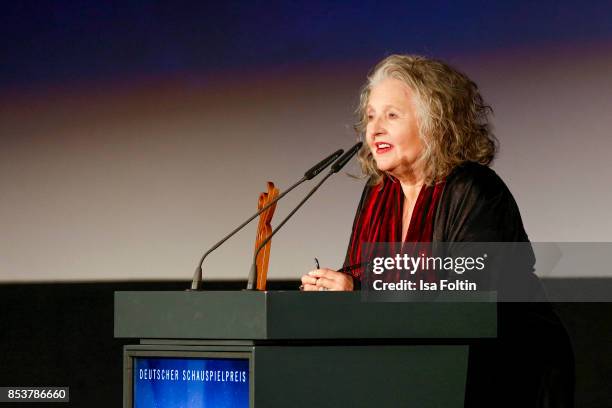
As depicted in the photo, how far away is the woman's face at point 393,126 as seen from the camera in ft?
8.25

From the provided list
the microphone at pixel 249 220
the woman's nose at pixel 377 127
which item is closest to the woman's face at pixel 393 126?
the woman's nose at pixel 377 127

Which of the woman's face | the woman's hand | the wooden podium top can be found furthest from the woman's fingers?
the woman's face

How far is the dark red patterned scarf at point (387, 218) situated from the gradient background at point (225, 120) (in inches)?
61.3

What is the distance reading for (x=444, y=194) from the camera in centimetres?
248

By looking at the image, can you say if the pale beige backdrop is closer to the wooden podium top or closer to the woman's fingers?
the woman's fingers

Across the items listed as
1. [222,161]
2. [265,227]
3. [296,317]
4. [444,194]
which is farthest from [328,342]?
[222,161]

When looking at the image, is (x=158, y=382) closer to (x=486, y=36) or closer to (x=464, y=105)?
(x=464, y=105)

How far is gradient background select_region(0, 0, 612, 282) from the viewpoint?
4.21 meters

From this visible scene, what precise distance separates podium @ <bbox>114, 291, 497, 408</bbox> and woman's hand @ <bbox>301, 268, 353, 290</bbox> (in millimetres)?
297

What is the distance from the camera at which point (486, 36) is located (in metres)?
4.29

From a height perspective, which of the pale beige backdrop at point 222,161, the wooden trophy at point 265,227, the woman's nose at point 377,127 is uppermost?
the pale beige backdrop at point 222,161

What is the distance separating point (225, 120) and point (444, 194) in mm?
2377

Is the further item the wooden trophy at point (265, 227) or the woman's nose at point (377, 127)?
the woman's nose at point (377, 127)

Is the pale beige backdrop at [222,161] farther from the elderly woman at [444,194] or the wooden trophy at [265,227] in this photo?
the wooden trophy at [265,227]
